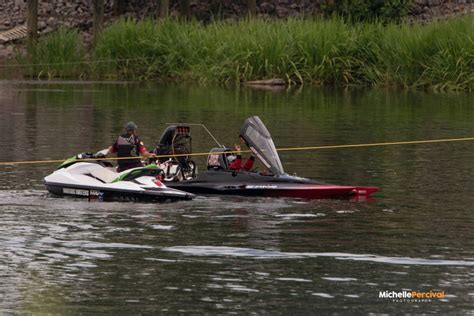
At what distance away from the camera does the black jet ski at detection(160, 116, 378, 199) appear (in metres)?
29.2

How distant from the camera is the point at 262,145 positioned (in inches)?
1179

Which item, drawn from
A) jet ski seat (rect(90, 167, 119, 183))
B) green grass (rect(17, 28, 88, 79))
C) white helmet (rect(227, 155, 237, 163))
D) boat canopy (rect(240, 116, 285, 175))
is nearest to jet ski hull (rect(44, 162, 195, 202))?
jet ski seat (rect(90, 167, 119, 183))

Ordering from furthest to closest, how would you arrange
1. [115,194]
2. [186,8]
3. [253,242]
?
1. [186,8]
2. [115,194]
3. [253,242]

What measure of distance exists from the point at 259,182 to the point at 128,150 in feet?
9.24

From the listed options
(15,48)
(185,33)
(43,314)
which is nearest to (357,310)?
(43,314)

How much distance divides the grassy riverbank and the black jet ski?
36240 mm

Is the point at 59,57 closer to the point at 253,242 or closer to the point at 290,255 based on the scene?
the point at 253,242

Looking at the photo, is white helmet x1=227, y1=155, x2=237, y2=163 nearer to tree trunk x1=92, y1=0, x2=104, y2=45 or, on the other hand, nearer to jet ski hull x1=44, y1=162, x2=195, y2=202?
jet ski hull x1=44, y1=162, x2=195, y2=202

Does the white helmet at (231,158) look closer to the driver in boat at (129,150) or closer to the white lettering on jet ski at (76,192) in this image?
the driver in boat at (129,150)

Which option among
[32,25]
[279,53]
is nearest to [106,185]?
[279,53]

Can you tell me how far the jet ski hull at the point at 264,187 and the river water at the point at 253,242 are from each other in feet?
0.86

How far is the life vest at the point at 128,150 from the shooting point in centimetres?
2975

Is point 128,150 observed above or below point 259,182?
above

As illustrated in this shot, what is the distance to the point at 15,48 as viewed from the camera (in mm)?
76562
